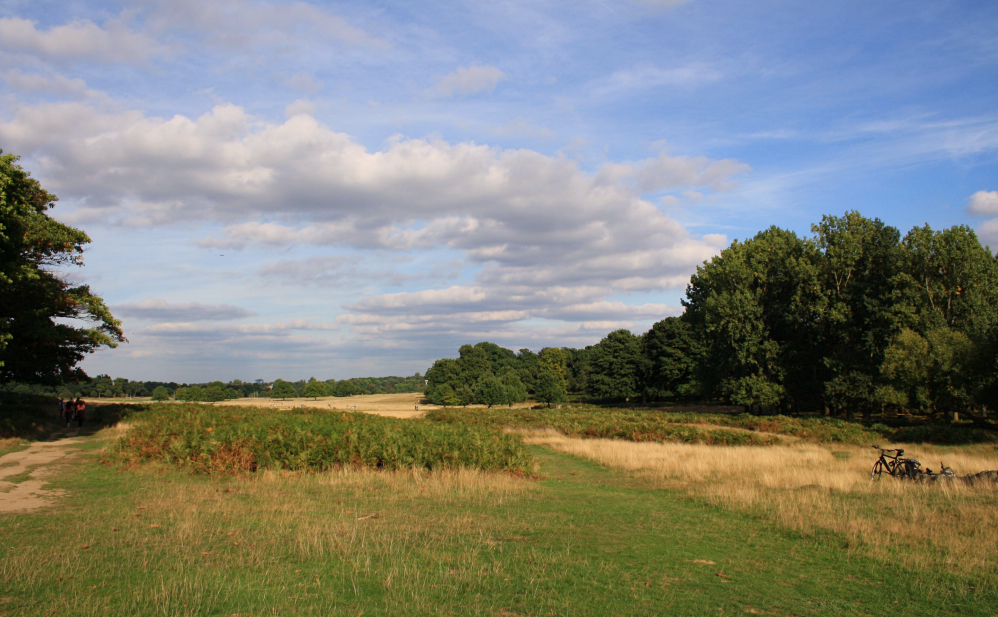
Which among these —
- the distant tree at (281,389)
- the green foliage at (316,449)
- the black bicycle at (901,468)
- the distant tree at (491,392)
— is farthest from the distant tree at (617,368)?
the distant tree at (281,389)

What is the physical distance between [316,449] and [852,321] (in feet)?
154

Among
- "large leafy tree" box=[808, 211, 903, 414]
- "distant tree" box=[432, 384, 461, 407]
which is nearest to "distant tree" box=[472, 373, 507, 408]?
"distant tree" box=[432, 384, 461, 407]

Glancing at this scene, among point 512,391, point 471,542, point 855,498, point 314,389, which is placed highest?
point 471,542

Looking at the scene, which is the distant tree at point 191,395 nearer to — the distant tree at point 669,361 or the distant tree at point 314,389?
the distant tree at point 314,389

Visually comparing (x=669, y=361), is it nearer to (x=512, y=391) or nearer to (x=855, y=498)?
(x=512, y=391)

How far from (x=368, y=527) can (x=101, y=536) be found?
396cm

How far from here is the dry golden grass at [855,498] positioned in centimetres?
866

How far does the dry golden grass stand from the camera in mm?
8656

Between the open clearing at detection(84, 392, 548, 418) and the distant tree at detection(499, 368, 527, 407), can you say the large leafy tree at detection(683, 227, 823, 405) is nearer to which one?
the open clearing at detection(84, 392, 548, 418)

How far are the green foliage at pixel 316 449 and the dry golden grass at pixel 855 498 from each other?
17.1 feet

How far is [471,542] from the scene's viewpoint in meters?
8.73

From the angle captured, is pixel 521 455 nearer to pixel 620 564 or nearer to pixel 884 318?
pixel 620 564

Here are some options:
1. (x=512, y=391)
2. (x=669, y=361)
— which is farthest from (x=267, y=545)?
(x=512, y=391)

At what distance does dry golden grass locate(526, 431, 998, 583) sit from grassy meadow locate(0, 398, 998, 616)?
0.06 metres
